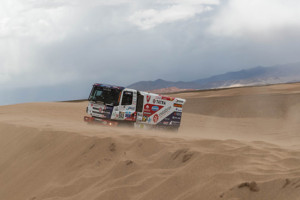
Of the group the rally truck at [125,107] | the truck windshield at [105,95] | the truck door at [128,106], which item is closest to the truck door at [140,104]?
the rally truck at [125,107]

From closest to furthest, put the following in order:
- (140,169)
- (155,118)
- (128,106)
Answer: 1. (140,169)
2. (128,106)
3. (155,118)

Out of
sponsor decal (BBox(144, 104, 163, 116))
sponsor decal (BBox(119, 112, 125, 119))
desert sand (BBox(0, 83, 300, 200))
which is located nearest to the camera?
desert sand (BBox(0, 83, 300, 200))

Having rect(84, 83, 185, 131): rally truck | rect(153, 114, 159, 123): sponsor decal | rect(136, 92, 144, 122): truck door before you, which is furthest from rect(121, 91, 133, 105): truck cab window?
rect(153, 114, 159, 123): sponsor decal

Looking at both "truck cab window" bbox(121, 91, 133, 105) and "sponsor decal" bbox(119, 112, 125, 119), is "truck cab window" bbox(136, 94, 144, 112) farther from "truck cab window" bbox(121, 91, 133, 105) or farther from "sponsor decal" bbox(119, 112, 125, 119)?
"sponsor decal" bbox(119, 112, 125, 119)

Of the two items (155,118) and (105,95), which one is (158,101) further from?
(105,95)

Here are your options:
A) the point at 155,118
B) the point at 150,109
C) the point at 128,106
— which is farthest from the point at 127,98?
the point at 155,118

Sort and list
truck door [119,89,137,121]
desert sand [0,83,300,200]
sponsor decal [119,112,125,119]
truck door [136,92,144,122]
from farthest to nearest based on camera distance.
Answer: truck door [136,92,144,122], truck door [119,89,137,121], sponsor decal [119,112,125,119], desert sand [0,83,300,200]

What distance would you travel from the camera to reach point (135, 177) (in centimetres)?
613

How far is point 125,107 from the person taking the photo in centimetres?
1738

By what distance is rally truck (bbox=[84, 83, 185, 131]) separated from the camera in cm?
1716

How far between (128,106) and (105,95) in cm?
122

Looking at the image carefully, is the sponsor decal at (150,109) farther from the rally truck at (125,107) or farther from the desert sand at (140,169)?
the desert sand at (140,169)

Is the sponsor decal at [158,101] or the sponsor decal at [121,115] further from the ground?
the sponsor decal at [158,101]

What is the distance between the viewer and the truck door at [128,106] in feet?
56.5
